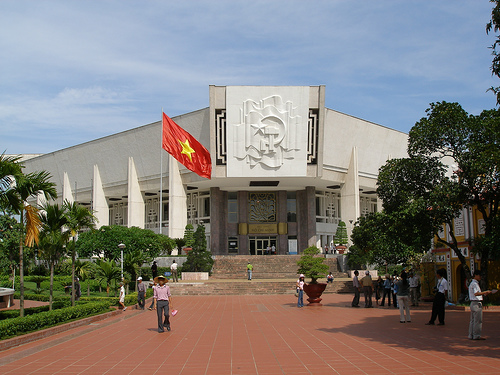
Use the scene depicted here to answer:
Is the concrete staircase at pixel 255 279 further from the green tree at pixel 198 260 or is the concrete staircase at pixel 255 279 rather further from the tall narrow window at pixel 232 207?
the tall narrow window at pixel 232 207

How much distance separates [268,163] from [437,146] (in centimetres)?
2307

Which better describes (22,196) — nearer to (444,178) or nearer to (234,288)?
(444,178)

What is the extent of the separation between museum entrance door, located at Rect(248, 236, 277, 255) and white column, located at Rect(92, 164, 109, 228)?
15.0 meters

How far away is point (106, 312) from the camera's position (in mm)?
16672

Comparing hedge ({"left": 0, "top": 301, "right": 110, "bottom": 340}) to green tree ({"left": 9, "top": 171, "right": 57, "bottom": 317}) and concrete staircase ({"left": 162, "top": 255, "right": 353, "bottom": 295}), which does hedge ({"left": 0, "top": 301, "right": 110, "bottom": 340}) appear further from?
concrete staircase ({"left": 162, "top": 255, "right": 353, "bottom": 295})

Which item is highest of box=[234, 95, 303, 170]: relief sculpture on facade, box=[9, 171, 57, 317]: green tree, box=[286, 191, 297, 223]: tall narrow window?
box=[234, 95, 303, 170]: relief sculpture on facade

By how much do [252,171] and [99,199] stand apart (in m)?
18.2

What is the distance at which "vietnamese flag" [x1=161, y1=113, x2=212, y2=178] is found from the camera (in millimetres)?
36438

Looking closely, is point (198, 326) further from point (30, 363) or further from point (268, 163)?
point (268, 163)

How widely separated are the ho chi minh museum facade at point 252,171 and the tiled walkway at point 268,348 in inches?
1023

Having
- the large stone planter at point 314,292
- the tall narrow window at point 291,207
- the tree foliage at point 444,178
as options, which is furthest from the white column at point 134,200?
the tree foliage at point 444,178

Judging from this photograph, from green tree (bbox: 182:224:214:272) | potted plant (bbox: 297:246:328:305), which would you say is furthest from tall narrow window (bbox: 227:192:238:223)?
potted plant (bbox: 297:246:328:305)

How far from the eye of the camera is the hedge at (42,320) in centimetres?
1040

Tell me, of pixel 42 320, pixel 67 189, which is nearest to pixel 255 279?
pixel 42 320
